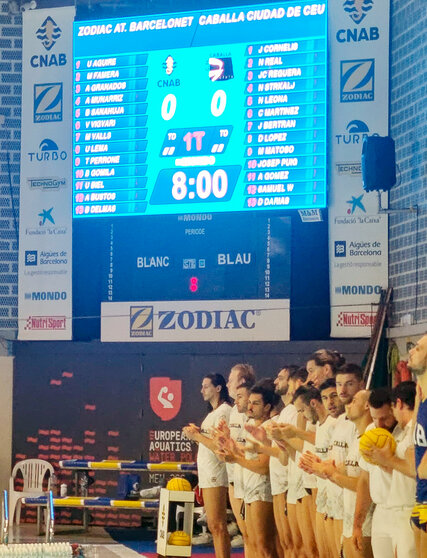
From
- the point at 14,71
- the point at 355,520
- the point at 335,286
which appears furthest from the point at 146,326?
the point at 355,520

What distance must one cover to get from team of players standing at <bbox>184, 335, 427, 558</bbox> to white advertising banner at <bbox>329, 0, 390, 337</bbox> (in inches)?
70.6

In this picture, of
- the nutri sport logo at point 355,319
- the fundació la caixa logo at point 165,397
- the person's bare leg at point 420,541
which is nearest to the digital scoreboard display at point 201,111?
the nutri sport logo at point 355,319

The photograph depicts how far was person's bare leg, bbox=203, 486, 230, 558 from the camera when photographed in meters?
11.2

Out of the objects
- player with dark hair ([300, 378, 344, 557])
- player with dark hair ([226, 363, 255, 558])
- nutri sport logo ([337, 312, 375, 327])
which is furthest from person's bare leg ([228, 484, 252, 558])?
nutri sport logo ([337, 312, 375, 327])

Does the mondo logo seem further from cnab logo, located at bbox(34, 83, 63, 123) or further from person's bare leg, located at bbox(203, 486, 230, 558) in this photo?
person's bare leg, located at bbox(203, 486, 230, 558)

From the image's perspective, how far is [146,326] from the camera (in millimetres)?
13445

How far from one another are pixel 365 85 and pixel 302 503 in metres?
4.96

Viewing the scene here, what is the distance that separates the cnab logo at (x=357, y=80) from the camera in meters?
12.7

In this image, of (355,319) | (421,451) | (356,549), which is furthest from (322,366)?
(355,319)

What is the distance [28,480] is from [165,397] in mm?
1764

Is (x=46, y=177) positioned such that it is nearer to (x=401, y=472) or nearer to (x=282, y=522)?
(x=282, y=522)

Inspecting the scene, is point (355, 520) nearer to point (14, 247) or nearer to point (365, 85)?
point (365, 85)

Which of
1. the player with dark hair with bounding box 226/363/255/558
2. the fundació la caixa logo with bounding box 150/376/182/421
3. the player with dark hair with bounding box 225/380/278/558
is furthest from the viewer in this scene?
the fundació la caixa logo with bounding box 150/376/182/421

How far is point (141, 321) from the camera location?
44.1 ft
